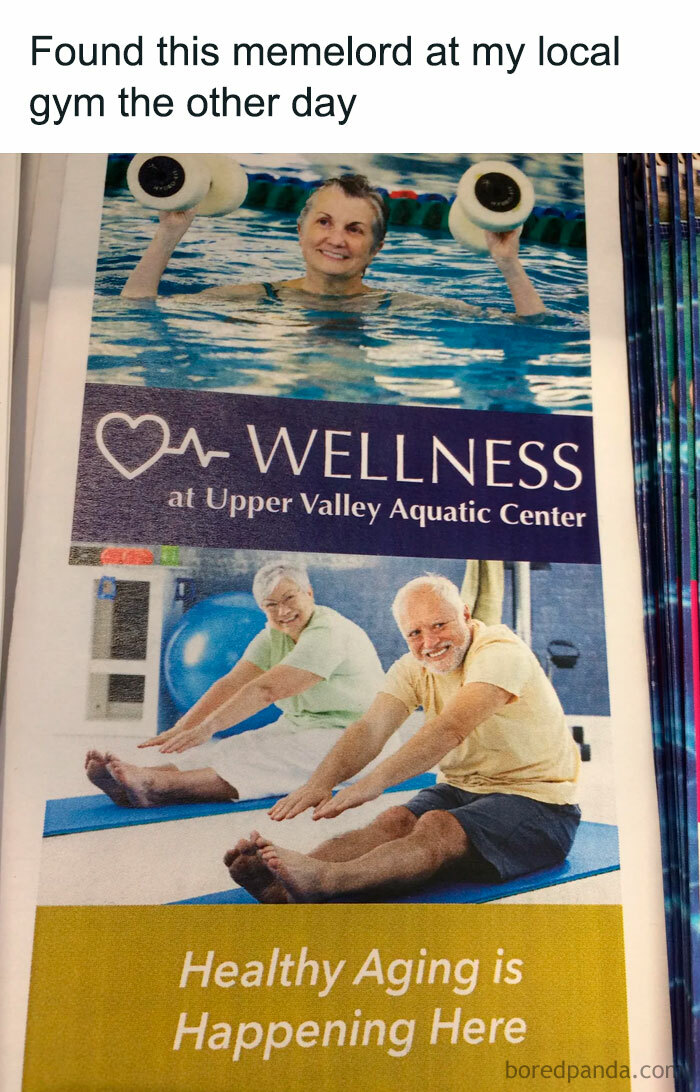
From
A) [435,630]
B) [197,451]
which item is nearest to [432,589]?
[435,630]

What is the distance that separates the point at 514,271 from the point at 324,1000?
7.42 ft

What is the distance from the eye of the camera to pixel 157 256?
3.21m

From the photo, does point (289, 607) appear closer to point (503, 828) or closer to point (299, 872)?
point (299, 872)

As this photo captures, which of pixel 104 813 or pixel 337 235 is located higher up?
pixel 337 235

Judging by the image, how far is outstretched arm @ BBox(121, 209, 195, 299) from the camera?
3.18 metres

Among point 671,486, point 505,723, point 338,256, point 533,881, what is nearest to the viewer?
point 533,881

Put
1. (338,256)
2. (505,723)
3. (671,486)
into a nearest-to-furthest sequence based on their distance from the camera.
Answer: (505,723) < (671,486) < (338,256)

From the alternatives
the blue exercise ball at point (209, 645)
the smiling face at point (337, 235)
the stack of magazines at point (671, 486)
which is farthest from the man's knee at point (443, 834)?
the smiling face at point (337, 235)

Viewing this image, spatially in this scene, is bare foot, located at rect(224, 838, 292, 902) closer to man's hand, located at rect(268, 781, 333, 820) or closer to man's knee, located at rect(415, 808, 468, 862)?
man's hand, located at rect(268, 781, 333, 820)

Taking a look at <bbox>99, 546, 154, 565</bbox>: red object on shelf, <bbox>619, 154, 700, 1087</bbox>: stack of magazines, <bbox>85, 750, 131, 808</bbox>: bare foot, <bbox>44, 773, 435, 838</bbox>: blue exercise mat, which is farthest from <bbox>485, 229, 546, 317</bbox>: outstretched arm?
<bbox>85, 750, 131, 808</bbox>: bare foot

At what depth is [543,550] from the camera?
10.1 feet

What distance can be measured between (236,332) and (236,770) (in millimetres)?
1331

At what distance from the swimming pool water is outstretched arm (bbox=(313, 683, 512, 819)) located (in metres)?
0.91
